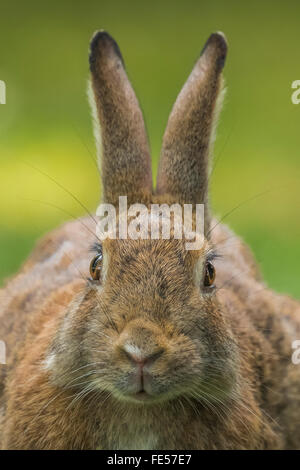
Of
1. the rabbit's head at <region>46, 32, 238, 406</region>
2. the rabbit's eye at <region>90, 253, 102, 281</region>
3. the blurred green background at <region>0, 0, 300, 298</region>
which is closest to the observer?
the rabbit's head at <region>46, 32, 238, 406</region>

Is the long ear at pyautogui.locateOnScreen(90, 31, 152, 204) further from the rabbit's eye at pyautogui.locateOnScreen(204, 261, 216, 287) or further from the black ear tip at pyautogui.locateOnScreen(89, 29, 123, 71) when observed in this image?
the rabbit's eye at pyautogui.locateOnScreen(204, 261, 216, 287)

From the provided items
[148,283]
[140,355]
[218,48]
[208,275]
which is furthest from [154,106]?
[140,355]

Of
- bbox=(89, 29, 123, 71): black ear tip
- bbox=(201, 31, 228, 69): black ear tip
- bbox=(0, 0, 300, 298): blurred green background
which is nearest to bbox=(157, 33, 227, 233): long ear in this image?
bbox=(201, 31, 228, 69): black ear tip

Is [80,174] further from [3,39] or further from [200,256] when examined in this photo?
[200,256]

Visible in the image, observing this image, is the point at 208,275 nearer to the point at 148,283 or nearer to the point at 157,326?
the point at 148,283

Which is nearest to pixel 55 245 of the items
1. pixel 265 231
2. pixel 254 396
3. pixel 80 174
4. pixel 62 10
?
pixel 254 396

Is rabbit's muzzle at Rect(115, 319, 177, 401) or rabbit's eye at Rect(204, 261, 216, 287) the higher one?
rabbit's eye at Rect(204, 261, 216, 287)
